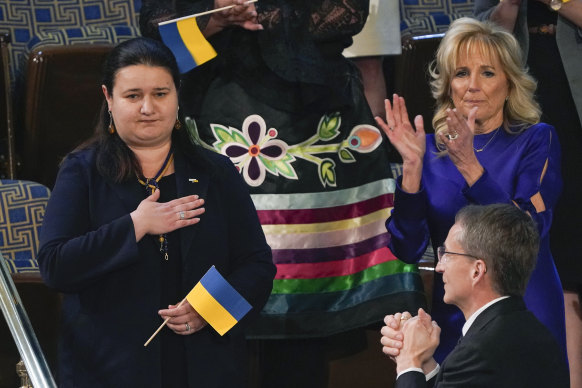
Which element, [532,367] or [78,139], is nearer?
[532,367]

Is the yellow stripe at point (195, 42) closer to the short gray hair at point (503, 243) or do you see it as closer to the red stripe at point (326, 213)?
the red stripe at point (326, 213)

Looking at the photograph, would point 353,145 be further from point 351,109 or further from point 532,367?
point 532,367

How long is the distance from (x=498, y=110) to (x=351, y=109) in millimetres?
645

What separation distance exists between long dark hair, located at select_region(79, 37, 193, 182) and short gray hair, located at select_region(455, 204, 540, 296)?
859 millimetres

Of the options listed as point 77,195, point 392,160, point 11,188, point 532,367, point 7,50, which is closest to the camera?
point 532,367

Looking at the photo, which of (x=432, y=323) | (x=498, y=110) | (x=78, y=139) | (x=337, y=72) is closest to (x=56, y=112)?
(x=78, y=139)

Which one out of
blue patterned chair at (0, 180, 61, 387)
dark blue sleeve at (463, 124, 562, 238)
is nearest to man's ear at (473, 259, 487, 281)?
dark blue sleeve at (463, 124, 562, 238)

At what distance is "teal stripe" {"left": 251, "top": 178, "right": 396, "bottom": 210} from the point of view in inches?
141

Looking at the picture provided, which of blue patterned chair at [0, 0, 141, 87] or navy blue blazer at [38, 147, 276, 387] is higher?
blue patterned chair at [0, 0, 141, 87]

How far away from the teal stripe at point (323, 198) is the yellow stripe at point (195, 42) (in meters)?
Result: 0.50

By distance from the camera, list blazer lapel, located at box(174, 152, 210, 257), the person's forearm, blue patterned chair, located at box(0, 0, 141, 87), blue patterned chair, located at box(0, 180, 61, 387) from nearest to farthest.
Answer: blazer lapel, located at box(174, 152, 210, 257) < blue patterned chair, located at box(0, 180, 61, 387) < the person's forearm < blue patterned chair, located at box(0, 0, 141, 87)

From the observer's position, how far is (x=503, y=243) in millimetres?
2555

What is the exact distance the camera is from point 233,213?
9.94 ft

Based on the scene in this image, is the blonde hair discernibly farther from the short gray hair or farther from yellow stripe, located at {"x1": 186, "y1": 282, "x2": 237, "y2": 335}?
yellow stripe, located at {"x1": 186, "y1": 282, "x2": 237, "y2": 335}
